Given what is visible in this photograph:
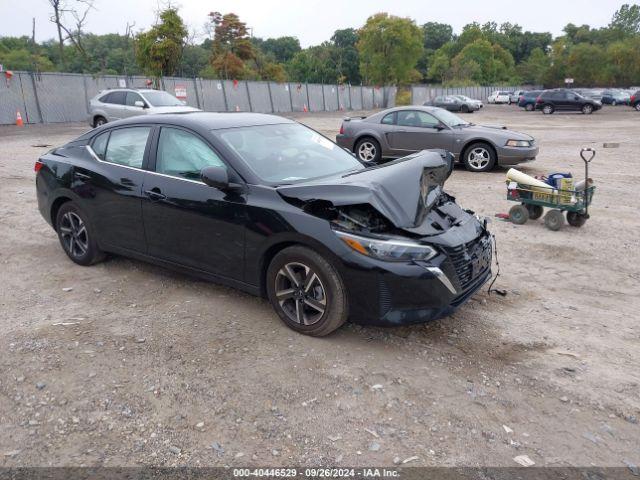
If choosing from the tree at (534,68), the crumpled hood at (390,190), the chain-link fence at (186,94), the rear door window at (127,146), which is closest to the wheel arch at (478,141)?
the crumpled hood at (390,190)

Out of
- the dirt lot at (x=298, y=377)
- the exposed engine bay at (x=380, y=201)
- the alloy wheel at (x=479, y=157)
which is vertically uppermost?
the exposed engine bay at (x=380, y=201)

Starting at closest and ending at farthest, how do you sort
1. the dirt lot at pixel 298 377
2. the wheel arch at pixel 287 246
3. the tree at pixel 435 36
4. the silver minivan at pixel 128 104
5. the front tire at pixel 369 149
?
the dirt lot at pixel 298 377, the wheel arch at pixel 287 246, the front tire at pixel 369 149, the silver minivan at pixel 128 104, the tree at pixel 435 36

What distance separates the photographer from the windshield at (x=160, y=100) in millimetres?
17345

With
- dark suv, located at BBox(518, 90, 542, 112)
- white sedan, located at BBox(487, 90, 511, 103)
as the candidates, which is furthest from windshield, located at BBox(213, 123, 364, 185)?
white sedan, located at BBox(487, 90, 511, 103)

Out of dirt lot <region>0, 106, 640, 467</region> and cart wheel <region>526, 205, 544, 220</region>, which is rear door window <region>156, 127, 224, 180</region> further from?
cart wheel <region>526, 205, 544, 220</region>

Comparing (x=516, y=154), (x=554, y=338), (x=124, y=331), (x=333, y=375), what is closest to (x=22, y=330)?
(x=124, y=331)

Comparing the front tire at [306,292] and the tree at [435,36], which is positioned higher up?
the tree at [435,36]

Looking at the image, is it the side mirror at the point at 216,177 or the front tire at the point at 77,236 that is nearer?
the side mirror at the point at 216,177

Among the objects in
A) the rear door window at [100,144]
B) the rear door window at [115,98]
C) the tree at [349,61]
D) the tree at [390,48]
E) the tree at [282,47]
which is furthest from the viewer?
the tree at [282,47]

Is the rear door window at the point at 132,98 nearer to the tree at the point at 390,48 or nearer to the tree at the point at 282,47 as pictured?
the tree at the point at 390,48

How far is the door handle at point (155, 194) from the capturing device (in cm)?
471

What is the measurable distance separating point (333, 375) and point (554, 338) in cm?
180

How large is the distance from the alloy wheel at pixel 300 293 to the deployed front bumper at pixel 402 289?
0.84 ft

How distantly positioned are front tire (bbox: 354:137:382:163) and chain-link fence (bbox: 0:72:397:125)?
1815 centimetres
